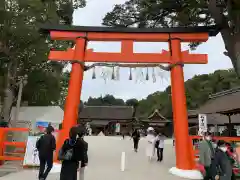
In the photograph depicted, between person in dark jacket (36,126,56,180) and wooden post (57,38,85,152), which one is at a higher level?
wooden post (57,38,85,152)

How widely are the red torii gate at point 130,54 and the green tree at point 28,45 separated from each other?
3.36 metres

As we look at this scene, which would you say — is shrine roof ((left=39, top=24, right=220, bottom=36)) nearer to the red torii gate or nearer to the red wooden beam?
the red torii gate

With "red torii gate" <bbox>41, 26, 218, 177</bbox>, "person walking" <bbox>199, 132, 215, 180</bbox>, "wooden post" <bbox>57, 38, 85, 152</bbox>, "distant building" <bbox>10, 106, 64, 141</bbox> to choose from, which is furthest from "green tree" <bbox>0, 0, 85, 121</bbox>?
"person walking" <bbox>199, 132, 215, 180</bbox>

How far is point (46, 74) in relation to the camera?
17.0 meters

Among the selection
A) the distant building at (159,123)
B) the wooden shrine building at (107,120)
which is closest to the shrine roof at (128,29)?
the distant building at (159,123)

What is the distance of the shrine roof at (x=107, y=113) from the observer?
156ft

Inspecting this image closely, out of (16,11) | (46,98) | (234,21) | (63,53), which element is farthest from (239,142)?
(46,98)

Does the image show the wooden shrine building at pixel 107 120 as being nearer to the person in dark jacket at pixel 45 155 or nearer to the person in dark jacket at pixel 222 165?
the person in dark jacket at pixel 45 155

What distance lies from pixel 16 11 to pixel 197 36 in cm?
934

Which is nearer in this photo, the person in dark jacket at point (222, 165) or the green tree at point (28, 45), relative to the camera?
the person in dark jacket at point (222, 165)

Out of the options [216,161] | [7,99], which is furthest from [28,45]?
[216,161]

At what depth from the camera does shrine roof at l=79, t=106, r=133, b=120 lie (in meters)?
47.6

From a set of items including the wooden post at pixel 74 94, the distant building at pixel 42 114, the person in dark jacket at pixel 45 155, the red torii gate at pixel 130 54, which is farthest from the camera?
the distant building at pixel 42 114

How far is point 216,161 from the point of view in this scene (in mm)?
5789
